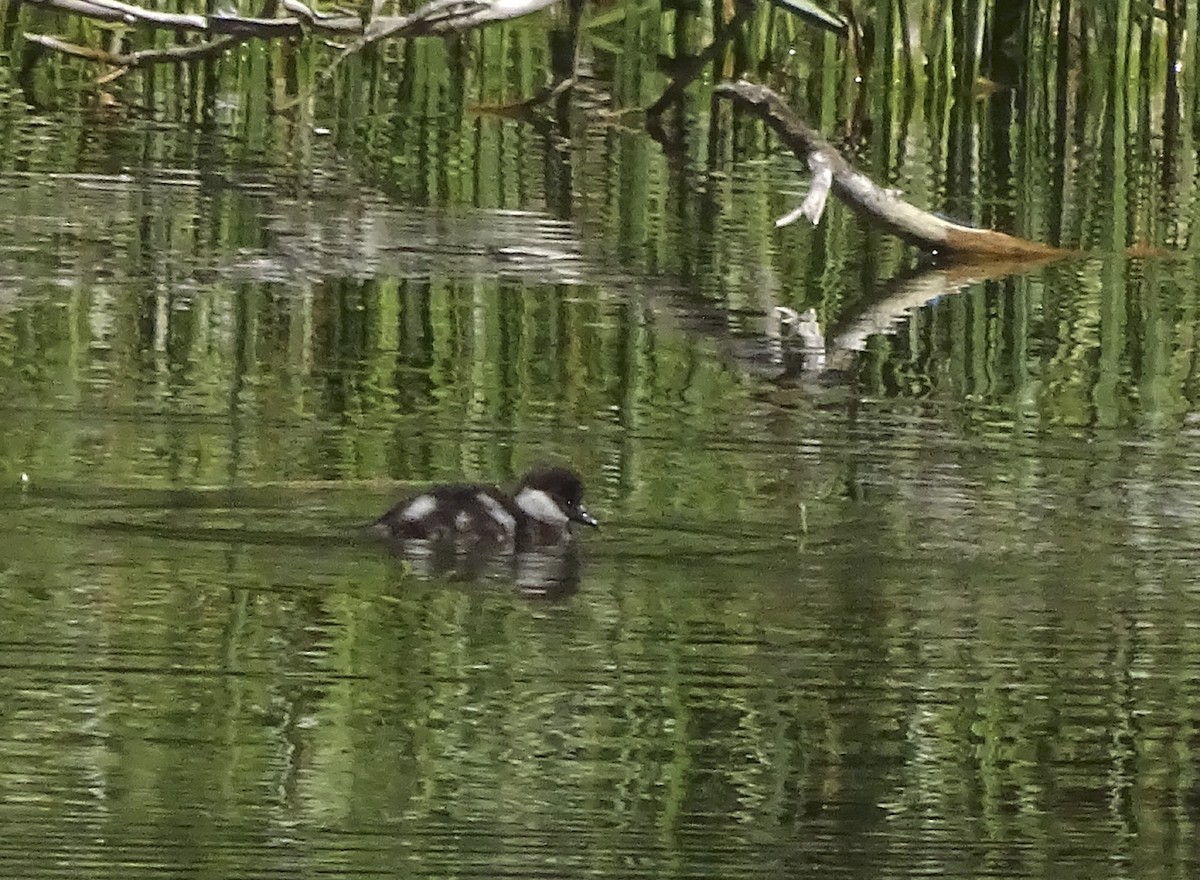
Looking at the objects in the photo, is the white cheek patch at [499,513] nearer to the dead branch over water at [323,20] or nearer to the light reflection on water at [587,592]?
the light reflection on water at [587,592]

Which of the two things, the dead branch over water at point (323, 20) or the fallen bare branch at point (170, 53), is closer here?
the dead branch over water at point (323, 20)

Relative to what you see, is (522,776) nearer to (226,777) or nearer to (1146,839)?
(226,777)

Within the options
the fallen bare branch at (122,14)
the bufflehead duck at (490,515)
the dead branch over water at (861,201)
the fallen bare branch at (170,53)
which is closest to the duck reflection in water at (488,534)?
the bufflehead duck at (490,515)

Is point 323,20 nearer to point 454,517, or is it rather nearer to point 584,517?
point 584,517

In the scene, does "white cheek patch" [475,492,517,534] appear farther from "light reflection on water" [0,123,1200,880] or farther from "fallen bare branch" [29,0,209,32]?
"fallen bare branch" [29,0,209,32]

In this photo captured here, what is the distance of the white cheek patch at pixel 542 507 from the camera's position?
4.81m

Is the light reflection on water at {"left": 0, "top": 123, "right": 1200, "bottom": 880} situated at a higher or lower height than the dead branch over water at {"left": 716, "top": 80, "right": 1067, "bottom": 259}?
lower

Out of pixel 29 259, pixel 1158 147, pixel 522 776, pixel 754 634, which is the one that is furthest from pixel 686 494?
pixel 1158 147

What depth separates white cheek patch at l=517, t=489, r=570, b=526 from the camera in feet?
15.8

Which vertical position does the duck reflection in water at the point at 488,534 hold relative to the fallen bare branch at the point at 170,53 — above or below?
below

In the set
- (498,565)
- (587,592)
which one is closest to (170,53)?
(498,565)

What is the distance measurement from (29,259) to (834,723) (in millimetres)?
4130

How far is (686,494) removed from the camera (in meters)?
5.25

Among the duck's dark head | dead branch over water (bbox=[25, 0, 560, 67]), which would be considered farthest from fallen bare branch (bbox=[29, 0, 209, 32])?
the duck's dark head
